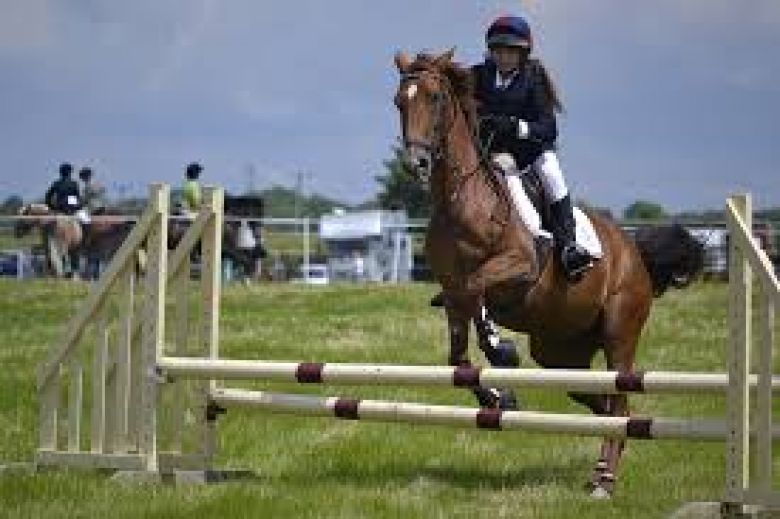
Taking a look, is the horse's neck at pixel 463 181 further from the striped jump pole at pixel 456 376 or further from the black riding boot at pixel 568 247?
the striped jump pole at pixel 456 376

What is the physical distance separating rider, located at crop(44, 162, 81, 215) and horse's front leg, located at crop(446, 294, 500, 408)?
1902 centimetres

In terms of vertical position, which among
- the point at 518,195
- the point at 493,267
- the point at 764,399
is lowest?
the point at 764,399

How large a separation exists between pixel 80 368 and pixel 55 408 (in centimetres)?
28

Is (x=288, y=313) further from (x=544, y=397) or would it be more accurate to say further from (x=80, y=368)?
(x=80, y=368)

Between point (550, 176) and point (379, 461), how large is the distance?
2.01m

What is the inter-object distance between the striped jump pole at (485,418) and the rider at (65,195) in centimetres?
1874

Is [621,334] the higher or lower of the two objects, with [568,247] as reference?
lower

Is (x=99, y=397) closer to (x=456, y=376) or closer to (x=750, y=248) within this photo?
(x=456, y=376)

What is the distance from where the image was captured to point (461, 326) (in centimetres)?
824

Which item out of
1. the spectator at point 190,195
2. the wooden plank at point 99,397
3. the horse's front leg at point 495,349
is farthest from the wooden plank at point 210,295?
the spectator at point 190,195

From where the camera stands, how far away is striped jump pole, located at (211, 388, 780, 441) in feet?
22.5

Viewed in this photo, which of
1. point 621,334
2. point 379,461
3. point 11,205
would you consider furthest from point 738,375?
point 11,205

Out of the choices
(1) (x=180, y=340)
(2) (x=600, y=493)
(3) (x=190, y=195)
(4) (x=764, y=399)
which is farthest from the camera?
(3) (x=190, y=195)

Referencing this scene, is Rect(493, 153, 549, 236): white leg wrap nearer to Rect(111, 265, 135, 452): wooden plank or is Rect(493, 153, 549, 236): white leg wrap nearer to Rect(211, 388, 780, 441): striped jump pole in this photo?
Rect(211, 388, 780, 441): striped jump pole
